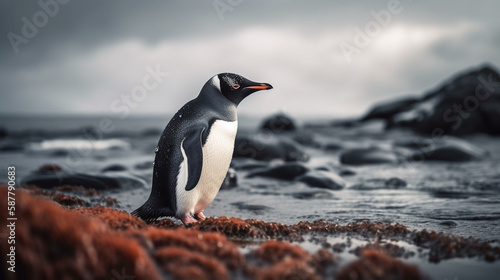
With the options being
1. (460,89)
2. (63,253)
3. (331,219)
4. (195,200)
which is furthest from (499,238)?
(460,89)

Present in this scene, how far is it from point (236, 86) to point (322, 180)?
13.6 feet

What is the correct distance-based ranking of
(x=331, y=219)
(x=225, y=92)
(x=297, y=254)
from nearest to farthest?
1. (x=297, y=254)
2. (x=225, y=92)
3. (x=331, y=219)

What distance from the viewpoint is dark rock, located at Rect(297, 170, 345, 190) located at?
8805 millimetres

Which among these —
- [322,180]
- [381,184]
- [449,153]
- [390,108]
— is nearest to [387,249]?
[322,180]

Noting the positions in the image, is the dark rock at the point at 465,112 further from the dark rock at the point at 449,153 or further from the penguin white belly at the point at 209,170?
the penguin white belly at the point at 209,170

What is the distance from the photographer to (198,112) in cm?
515

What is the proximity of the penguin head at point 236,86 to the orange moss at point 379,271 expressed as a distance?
8.97 feet

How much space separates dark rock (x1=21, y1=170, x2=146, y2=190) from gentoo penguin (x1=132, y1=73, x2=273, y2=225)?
359cm

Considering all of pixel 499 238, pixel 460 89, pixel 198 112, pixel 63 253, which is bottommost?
pixel 63 253

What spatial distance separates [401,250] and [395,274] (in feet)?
3.20

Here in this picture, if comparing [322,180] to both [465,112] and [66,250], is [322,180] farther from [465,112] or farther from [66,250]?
[465,112]

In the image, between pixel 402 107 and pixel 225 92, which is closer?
pixel 225 92

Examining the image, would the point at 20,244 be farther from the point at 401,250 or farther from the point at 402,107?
the point at 402,107

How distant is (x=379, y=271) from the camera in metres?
3.07
